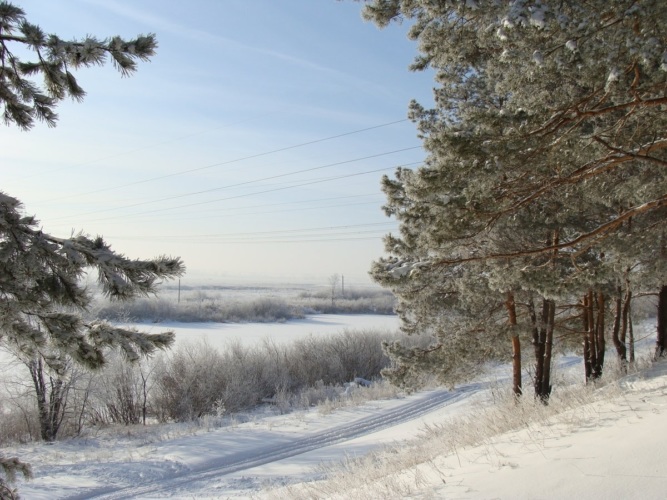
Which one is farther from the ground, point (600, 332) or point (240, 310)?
point (600, 332)

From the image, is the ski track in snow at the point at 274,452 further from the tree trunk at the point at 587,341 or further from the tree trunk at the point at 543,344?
the tree trunk at the point at 587,341

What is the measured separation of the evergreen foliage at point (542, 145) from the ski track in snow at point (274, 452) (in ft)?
23.8

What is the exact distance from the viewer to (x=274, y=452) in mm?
15078

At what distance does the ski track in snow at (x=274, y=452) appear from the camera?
39.3ft

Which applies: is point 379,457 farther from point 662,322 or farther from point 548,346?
point 662,322

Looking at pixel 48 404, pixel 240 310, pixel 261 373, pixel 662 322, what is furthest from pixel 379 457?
pixel 240 310

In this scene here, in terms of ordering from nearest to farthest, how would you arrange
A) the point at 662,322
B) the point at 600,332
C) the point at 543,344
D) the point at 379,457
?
the point at 379,457, the point at 543,344, the point at 600,332, the point at 662,322

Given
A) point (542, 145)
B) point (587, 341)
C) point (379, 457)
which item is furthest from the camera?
point (587, 341)

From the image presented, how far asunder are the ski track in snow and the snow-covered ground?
1.6 inches

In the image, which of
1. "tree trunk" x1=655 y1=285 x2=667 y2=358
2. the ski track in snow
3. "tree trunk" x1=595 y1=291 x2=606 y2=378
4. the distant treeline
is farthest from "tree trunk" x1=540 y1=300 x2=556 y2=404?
the distant treeline

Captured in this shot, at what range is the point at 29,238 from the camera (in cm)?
427

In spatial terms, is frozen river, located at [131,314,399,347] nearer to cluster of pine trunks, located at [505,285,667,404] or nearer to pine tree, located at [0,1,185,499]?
cluster of pine trunks, located at [505,285,667,404]

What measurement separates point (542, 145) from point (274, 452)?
474 inches

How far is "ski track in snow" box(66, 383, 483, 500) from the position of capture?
11992 mm
